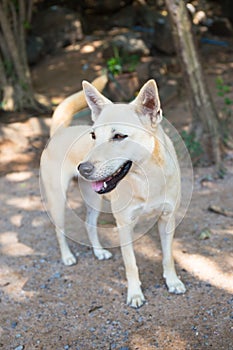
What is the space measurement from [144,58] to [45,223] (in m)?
5.79

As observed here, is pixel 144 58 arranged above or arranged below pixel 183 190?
below

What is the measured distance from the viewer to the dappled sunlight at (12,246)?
429 centimetres

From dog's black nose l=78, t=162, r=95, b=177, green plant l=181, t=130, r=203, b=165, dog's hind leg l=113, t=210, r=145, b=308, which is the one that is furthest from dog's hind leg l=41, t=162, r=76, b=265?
green plant l=181, t=130, r=203, b=165

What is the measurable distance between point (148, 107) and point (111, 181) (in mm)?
517

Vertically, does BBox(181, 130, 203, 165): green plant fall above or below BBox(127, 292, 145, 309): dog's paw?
below

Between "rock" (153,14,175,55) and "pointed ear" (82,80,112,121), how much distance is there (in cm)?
745

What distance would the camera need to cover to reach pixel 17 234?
15.1 feet

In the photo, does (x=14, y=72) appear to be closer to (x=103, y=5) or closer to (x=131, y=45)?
(x=131, y=45)

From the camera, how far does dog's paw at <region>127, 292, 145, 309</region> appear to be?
11.1 ft

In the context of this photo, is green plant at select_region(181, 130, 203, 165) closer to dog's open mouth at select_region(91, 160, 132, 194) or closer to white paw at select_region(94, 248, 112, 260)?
white paw at select_region(94, 248, 112, 260)

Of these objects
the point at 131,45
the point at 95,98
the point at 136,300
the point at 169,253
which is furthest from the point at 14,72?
the point at 136,300

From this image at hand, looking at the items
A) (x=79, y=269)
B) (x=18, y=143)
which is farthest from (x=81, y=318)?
(x=18, y=143)

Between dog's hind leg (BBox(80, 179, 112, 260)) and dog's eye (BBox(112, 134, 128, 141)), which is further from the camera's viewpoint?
dog's hind leg (BBox(80, 179, 112, 260))

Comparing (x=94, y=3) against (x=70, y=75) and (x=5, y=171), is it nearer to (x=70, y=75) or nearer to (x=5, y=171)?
(x=70, y=75)
